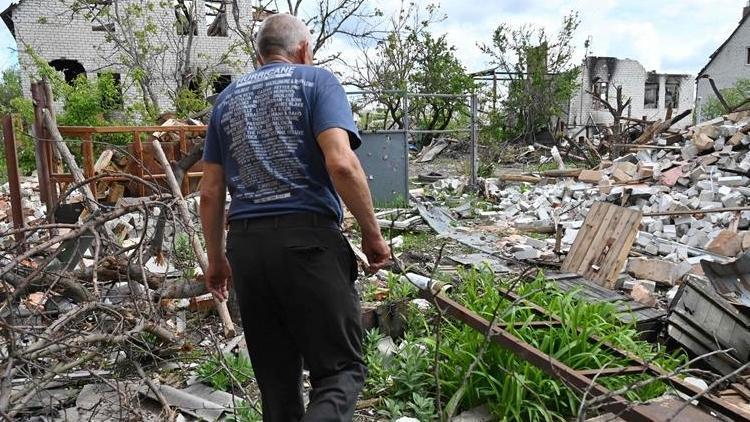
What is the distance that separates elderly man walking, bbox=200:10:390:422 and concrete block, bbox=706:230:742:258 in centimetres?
633

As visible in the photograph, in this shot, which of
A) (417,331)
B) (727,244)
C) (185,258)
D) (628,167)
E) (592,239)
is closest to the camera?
(417,331)

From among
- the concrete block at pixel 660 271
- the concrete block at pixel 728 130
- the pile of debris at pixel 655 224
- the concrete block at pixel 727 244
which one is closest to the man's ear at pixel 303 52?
the pile of debris at pixel 655 224

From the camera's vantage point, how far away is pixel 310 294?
216 centimetres

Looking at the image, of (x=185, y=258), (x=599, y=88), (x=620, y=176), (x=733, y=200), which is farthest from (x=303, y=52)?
(x=599, y=88)

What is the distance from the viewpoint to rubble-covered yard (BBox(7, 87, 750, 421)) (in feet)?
9.07

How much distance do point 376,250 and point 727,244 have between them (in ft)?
21.0

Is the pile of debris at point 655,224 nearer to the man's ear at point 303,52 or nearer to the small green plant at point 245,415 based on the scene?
the small green plant at point 245,415

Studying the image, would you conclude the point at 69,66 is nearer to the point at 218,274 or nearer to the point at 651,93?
the point at 218,274

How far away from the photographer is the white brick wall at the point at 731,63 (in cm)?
3098

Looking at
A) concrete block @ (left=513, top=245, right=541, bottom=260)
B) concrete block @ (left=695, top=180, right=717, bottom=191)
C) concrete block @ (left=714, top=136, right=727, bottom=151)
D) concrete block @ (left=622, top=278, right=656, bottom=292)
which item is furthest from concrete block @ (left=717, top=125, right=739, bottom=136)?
concrete block @ (left=622, top=278, right=656, bottom=292)

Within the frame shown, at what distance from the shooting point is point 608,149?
17.5 metres

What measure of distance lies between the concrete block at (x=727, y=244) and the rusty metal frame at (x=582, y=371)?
4492mm

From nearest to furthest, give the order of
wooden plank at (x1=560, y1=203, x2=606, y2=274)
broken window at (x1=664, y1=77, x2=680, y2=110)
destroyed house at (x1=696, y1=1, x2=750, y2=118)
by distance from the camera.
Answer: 1. wooden plank at (x1=560, y1=203, x2=606, y2=274)
2. destroyed house at (x1=696, y1=1, x2=750, y2=118)
3. broken window at (x1=664, y1=77, x2=680, y2=110)

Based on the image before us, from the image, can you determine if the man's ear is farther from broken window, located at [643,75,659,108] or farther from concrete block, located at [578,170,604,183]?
broken window, located at [643,75,659,108]
